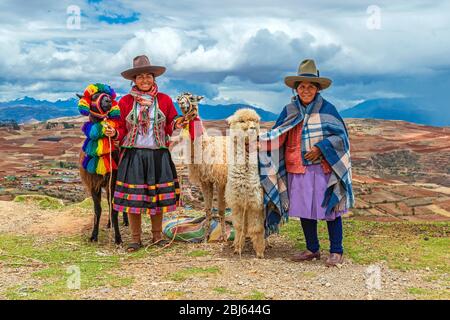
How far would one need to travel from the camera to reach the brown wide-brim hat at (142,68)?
570 cm

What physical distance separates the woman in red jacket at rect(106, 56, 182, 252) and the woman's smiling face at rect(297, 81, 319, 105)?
1.65 meters

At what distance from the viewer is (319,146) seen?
5.09m

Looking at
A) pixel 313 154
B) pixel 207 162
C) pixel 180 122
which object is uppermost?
pixel 180 122

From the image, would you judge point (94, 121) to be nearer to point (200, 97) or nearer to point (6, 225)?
point (200, 97)

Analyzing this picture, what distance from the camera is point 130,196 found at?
5859 millimetres

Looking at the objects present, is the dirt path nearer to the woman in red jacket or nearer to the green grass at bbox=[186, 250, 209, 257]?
the green grass at bbox=[186, 250, 209, 257]

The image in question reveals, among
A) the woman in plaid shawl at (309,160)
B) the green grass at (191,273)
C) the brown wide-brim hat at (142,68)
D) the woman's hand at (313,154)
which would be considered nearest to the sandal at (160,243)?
the green grass at (191,273)

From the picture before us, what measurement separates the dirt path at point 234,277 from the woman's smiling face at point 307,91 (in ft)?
6.34

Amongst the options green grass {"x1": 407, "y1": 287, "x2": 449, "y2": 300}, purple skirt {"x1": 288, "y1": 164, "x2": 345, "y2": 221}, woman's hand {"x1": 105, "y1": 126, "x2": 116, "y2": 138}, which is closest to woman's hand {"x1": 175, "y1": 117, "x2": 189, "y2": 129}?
woman's hand {"x1": 105, "y1": 126, "x2": 116, "y2": 138}

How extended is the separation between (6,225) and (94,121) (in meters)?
3.48

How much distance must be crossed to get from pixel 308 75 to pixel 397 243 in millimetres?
2986

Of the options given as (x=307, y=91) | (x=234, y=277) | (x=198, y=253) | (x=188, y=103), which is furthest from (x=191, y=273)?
(x=307, y=91)

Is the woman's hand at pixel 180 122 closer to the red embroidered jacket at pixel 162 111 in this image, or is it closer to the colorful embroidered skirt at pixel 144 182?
the red embroidered jacket at pixel 162 111

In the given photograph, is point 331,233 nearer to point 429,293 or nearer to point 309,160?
point 309,160
